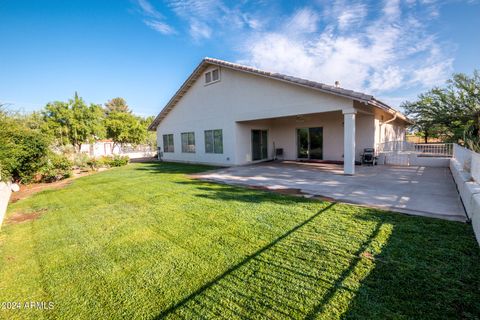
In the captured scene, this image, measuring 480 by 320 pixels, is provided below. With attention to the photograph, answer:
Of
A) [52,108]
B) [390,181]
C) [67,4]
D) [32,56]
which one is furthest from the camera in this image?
[52,108]

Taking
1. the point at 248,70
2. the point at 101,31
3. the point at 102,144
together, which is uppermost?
the point at 101,31

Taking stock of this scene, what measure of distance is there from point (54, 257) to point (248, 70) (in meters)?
10.2

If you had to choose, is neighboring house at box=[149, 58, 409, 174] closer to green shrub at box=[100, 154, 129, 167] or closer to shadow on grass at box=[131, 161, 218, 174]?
shadow on grass at box=[131, 161, 218, 174]

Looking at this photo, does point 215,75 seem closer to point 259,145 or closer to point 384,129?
point 259,145

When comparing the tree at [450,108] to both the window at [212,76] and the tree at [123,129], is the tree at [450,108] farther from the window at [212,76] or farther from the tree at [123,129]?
the tree at [123,129]

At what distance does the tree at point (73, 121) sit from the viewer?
1924 centimetres

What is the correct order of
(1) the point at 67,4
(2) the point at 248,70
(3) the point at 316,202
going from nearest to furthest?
(3) the point at 316,202
(1) the point at 67,4
(2) the point at 248,70

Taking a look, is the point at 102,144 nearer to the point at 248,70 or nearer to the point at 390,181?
the point at 248,70

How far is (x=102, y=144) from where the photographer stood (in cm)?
2877

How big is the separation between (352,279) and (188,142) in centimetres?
1481

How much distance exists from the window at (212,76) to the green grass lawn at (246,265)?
10206mm

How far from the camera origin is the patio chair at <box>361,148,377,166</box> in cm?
1107

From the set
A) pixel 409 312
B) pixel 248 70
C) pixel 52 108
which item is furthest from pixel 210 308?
pixel 52 108

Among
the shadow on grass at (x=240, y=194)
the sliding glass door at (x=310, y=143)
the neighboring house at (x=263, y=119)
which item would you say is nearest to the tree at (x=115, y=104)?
the neighboring house at (x=263, y=119)
